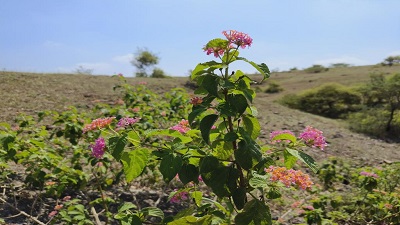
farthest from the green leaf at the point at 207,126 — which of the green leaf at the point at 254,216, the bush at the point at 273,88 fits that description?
the bush at the point at 273,88

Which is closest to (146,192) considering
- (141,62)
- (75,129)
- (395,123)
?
(75,129)

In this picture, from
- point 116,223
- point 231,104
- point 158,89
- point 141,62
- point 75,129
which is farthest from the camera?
point 141,62

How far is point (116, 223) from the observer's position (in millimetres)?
3156

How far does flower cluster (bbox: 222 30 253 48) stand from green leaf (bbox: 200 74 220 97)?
0.16 metres

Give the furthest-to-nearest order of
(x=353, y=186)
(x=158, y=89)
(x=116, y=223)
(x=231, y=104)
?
(x=158, y=89) < (x=353, y=186) < (x=116, y=223) < (x=231, y=104)

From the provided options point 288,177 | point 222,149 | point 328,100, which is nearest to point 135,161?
point 222,149

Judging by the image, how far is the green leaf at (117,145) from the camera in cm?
129

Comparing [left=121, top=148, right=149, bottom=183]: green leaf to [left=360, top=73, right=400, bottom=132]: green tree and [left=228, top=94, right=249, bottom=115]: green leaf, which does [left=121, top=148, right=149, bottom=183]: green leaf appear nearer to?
[left=228, top=94, right=249, bottom=115]: green leaf

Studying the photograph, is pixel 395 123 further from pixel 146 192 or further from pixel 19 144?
pixel 19 144

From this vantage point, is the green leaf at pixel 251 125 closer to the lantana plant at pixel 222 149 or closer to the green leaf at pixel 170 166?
the lantana plant at pixel 222 149

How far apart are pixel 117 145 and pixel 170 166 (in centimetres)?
21

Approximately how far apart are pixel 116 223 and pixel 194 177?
2.09 m

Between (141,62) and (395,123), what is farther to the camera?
(141,62)

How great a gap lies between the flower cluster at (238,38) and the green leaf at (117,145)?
55 centimetres
